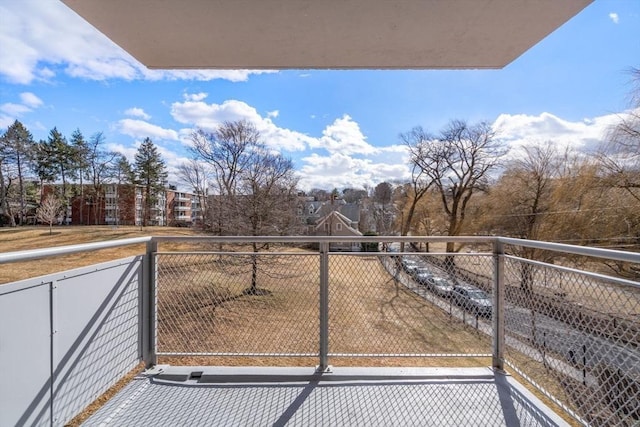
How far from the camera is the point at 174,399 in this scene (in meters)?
1.84

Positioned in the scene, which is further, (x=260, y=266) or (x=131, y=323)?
(x=260, y=266)

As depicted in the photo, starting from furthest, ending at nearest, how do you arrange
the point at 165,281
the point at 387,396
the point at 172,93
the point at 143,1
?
the point at 172,93, the point at 165,281, the point at 387,396, the point at 143,1

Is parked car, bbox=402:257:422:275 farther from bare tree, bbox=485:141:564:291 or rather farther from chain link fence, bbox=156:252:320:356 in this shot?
bare tree, bbox=485:141:564:291

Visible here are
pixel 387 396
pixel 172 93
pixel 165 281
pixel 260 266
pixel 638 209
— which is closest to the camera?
pixel 387 396

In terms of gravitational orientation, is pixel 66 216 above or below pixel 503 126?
below

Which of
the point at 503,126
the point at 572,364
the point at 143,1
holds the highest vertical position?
the point at 503,126

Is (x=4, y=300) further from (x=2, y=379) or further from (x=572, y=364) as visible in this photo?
(x=572, y=364)

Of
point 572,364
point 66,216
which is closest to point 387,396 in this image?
point 572,364

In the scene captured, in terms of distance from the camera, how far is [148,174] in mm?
32156

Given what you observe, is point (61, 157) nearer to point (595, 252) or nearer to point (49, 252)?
point (49, 252)

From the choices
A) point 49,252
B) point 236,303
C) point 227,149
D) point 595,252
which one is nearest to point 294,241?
point 49,252

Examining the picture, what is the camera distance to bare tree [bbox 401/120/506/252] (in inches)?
710

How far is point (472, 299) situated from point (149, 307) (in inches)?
96.8

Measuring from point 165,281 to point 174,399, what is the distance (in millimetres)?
872
